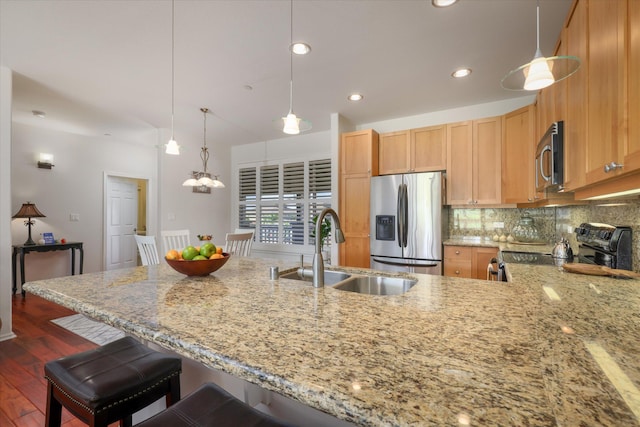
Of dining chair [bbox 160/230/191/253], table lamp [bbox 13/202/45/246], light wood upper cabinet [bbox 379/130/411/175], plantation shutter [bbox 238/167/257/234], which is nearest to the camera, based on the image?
dining chair [bbox 160/230/191/253]

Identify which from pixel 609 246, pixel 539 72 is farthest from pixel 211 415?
pixel 609 246

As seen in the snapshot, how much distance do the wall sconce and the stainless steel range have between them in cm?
656

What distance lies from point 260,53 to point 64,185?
14.4ft

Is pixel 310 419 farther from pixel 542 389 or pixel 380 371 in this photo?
pixel 542 389

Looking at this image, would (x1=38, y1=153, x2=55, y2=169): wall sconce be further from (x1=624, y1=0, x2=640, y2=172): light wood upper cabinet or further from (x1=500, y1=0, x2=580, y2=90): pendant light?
(x1=624, y1=0, x2=640, y2=172): light wood upper cabinet

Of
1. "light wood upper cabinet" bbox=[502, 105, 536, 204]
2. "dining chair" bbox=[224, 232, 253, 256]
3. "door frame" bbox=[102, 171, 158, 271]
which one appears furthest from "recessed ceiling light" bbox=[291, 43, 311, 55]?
"door frame" bbox=[102, 171, 158, 271]

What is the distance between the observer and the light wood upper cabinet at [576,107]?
56.2 inches

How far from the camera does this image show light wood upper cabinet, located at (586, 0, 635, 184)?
105 cm

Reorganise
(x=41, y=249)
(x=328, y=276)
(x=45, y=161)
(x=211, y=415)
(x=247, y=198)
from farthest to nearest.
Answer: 1. (x=247, y=198)
2. (x=45, y=161)
3. (x=41, y=249)
4. (x=328, y=276)
5. (x=211, y=415)

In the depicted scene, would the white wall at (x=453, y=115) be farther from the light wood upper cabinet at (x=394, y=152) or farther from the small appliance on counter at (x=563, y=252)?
the small appliance on counter at (x=563, y=252)

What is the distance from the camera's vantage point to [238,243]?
3.97 metres

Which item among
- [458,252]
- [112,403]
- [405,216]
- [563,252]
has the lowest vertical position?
[112,403]

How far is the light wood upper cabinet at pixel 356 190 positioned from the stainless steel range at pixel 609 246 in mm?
2232

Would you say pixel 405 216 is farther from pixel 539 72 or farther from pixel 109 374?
pixel 109 374
